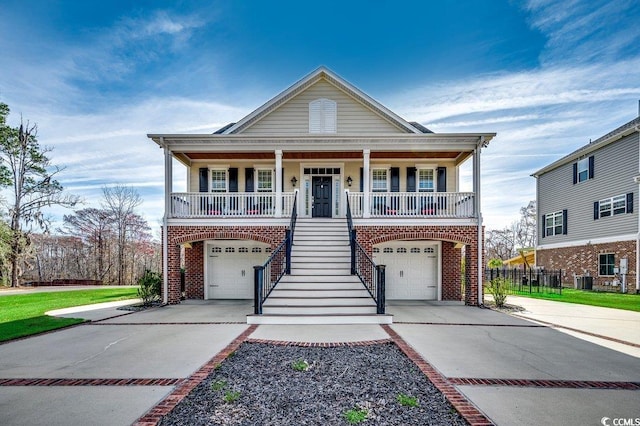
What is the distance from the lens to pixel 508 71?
→ 14.6 m

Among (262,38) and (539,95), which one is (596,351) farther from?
(262,38)

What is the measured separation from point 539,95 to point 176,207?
15.9m

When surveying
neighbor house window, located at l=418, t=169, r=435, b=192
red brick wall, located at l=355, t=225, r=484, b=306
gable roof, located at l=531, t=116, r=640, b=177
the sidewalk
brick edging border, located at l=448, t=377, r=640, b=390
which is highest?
gable roof, located at l=531, t=116, r=640, b=177

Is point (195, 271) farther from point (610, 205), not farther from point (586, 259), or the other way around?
point (610, 205)

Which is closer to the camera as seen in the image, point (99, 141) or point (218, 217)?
point (218, 217)

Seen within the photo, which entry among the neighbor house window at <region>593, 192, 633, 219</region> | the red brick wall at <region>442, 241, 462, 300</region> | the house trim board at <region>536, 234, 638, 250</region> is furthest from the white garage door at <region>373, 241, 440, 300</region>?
the neighbor house window at <region>593, 192, 633, 219</region>

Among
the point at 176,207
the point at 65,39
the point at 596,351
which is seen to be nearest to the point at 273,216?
the point at 176,207

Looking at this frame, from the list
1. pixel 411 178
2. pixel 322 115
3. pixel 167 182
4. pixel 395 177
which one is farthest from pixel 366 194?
pixel 167 182

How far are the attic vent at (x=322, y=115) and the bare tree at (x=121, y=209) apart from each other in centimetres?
2251

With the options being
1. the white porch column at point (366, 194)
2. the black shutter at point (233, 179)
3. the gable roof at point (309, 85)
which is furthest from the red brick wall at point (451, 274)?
the black shutter at point (233, 179)

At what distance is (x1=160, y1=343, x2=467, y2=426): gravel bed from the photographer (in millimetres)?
3322

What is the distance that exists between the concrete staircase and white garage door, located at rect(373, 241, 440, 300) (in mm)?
2385

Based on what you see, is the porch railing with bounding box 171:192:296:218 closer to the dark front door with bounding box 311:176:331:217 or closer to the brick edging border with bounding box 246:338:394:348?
the dark front door with bounding box 311:176:331:217

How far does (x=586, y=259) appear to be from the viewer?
61.2 feet
